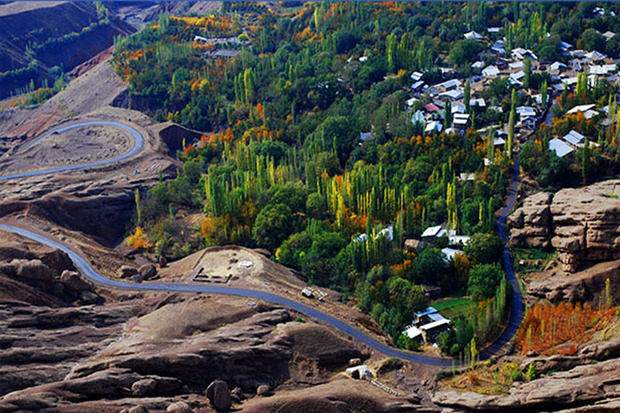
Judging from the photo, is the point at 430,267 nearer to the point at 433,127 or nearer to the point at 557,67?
the point at 433,127

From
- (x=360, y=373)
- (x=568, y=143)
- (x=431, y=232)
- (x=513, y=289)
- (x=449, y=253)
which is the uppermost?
(x=568, y=143)

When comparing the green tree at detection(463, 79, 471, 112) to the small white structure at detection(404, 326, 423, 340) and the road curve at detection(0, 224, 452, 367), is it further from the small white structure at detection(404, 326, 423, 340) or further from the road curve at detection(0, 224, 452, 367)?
the road curve at detection(0, 224, 452, 367)

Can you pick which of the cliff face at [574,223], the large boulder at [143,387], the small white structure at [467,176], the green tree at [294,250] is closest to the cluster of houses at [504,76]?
the small white structure at [467,176]

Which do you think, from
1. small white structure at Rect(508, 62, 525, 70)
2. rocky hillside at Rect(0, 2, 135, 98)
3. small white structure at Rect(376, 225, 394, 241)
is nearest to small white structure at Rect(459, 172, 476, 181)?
small white structure at Rect(376, 225, 394, 241)

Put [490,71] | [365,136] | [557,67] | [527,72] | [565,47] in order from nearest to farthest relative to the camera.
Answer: [365,136] < [527,72] < [557,67] < [490,71] < [565,47]

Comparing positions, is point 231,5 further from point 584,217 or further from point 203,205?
point 584,217

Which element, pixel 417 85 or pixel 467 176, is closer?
pixel 467 176

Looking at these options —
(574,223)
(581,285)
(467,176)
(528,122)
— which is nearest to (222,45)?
(528,122)
